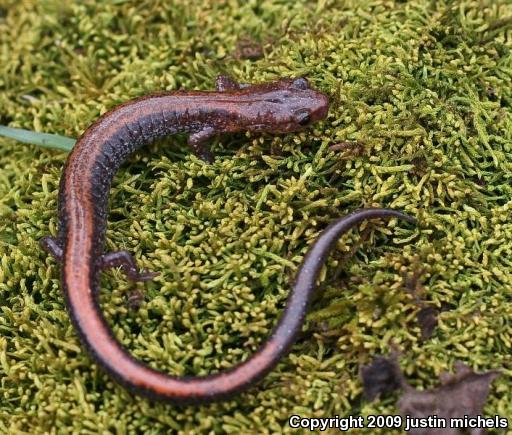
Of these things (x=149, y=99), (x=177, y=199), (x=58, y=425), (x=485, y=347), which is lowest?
(x=58, y=425)

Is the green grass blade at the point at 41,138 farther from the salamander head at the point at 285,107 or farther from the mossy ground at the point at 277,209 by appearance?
the salamander head at the point at 285,107

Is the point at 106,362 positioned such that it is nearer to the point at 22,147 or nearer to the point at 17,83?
the point at 22,147

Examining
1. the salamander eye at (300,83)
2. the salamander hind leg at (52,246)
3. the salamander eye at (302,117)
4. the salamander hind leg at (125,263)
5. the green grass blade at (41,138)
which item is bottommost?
the salamander hind leg at (125,263)

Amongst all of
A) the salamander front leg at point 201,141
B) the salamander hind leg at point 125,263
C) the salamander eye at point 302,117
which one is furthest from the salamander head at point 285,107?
Result: the salamander hind leg at point 125,263

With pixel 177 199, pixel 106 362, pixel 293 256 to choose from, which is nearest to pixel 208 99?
pixel 177 199

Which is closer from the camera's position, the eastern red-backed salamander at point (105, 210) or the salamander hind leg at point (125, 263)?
the eastern red-backed salamander at point (105, 210)

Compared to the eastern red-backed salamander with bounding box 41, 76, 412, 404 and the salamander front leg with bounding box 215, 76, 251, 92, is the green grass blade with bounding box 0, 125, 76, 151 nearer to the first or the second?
the eastern red-backed salamander with bounding box 41, 76, 412, 404
